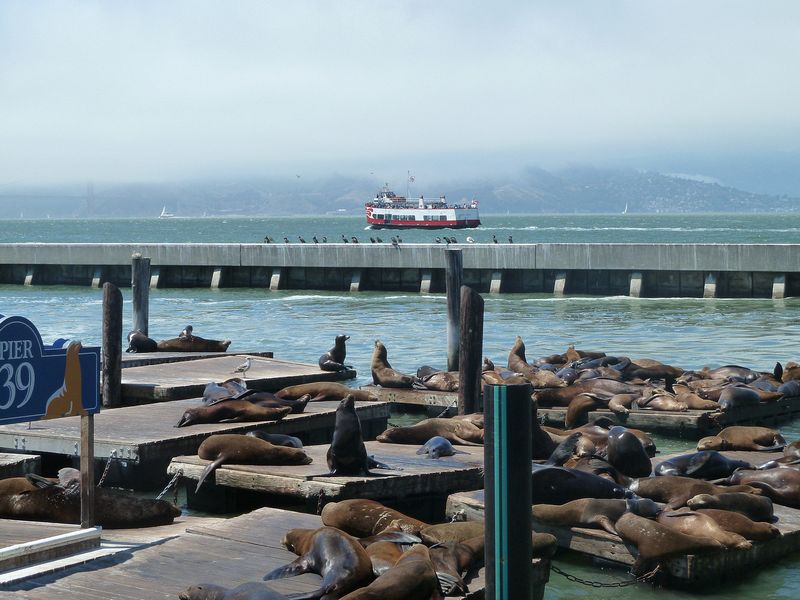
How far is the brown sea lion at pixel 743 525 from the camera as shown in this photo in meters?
6.87

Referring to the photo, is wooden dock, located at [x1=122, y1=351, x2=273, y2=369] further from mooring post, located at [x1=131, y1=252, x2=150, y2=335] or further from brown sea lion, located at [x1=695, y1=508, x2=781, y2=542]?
brown sea lion, located at [x1=695, y1=508, x2=781, y2=542]

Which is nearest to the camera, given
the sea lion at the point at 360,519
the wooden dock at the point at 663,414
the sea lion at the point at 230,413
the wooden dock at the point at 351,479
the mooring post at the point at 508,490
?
the mooring post at the point at 508,490

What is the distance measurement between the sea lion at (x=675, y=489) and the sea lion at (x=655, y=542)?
0.60 metres

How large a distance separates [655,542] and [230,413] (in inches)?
171

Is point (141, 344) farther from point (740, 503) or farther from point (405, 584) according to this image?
point (405, 584)

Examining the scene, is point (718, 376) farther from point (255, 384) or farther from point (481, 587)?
point (481, 587)

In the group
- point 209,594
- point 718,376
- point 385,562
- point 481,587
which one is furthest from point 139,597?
point 718,376

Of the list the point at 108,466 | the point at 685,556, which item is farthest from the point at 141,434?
the point at 685,556

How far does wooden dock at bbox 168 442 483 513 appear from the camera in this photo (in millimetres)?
7539

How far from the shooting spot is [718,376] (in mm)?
13586

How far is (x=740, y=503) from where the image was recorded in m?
7.16

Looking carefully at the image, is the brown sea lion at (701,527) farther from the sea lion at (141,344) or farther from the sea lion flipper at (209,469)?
the sea lion at (141,344)

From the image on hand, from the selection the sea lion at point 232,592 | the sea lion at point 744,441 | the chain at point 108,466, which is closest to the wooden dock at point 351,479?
the chain at point 108,466

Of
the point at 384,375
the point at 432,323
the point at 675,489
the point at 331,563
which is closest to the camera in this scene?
the point at 331,563
